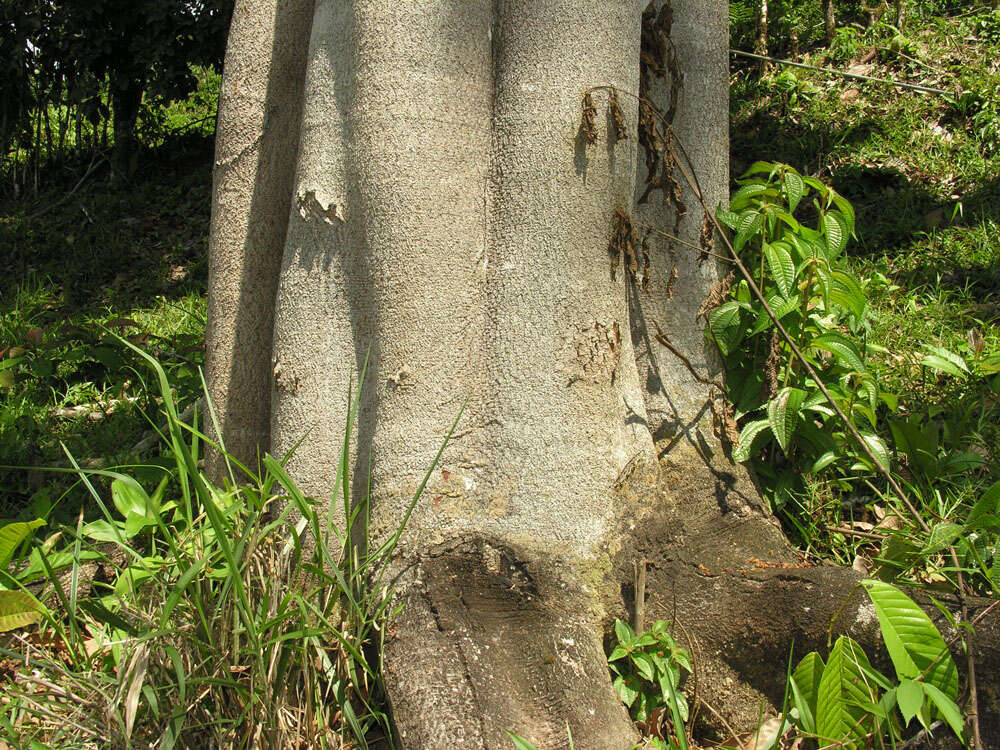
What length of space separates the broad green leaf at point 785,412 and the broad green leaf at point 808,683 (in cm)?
58

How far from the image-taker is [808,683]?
175 centimetres

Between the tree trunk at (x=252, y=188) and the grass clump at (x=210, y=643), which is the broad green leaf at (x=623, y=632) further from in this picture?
the tree trunk at (x=252, y=188)

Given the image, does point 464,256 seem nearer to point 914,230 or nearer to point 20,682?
point 20,682

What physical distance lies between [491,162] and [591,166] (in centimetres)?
27

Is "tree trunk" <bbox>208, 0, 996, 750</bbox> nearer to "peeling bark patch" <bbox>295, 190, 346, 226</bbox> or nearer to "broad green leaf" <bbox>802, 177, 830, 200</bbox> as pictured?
"peeling bark patch" <bbox>295, 190, 346, 226</bbox>

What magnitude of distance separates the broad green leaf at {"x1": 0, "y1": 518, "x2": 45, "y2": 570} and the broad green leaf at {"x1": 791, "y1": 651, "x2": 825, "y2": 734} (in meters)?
1.70

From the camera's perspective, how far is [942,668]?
166cm

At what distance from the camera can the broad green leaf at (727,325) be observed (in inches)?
87.1

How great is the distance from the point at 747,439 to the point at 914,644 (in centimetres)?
69

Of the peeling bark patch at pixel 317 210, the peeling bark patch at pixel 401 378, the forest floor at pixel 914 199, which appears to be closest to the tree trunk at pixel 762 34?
the forest floor at pixel 914 199

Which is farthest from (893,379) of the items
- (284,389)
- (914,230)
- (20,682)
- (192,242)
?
(192,242)

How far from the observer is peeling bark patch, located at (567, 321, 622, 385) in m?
2.00

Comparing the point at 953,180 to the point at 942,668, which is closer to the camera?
the point at 942,668

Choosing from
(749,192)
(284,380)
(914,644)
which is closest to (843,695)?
(914,644)
